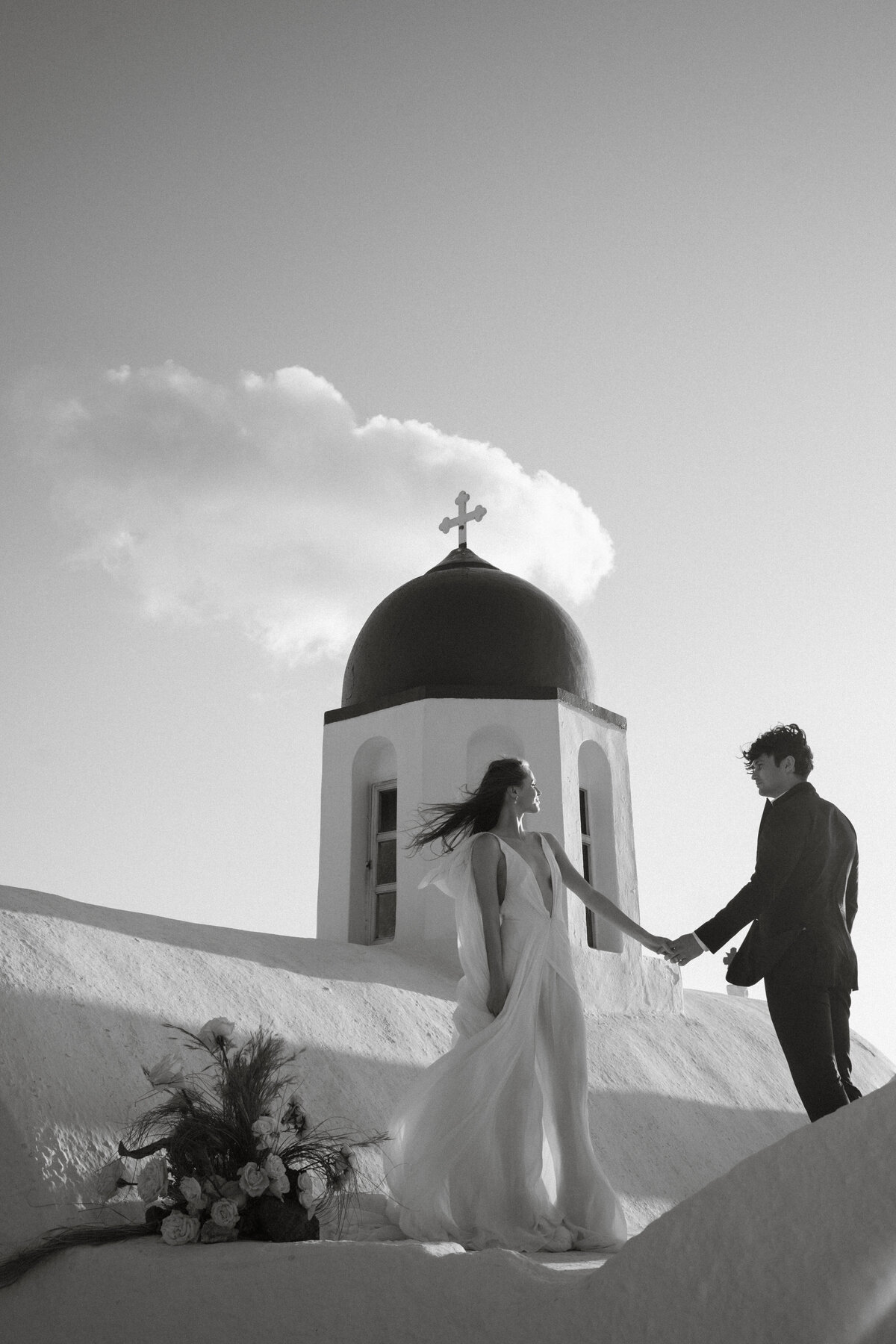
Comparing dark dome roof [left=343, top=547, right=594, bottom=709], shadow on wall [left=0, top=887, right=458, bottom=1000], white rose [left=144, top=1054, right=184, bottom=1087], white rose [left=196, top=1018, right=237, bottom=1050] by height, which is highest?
dark dome roof [left=343, top=547, right=594, bottom=709]

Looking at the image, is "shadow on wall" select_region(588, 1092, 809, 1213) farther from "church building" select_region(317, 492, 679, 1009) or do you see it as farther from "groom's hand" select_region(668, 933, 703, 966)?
"groom's hand" select_region(668, 933, 703, 966)

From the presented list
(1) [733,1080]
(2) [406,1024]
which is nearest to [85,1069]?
(2) [406,1024]

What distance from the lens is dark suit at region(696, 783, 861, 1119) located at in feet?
12.8

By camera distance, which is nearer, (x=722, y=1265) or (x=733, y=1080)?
(x=722, y=1265)

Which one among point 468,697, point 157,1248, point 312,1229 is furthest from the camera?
point 468,697

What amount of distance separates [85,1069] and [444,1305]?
7.60 feet

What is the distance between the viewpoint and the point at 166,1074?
4.31 m

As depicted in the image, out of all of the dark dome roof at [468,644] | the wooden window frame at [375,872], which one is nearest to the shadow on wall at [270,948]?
the wooden window frame at [375,872]

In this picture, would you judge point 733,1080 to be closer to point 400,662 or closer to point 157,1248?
point 400,662

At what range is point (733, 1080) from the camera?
7902 millimetres

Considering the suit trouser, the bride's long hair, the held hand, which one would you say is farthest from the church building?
the suit trouser

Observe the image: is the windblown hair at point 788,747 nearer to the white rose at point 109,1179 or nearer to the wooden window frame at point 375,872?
the white rose at point 109,1179

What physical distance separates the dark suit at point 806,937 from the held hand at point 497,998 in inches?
40.8

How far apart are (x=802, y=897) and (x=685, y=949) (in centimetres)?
92
